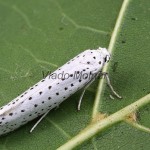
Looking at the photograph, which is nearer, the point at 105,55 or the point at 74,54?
the point at 105,55

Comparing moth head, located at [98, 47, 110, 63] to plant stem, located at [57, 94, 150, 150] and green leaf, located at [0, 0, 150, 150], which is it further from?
plant stem, located at [57, 94, 150, 150]

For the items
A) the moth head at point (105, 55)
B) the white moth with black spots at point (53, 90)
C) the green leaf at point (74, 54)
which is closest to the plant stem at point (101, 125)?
the green leaf at point (74, 54)

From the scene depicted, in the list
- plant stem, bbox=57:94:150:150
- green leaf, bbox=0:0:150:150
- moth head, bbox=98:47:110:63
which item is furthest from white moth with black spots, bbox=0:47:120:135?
plant stem, bbox=57:94:150:150

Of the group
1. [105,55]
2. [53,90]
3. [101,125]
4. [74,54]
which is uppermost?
[105,55]

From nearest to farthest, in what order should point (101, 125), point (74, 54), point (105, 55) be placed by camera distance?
point (101, 125) < point (105, 55) < point (74, 54)

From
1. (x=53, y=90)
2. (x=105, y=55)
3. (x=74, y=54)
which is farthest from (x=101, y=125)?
(x=74, y=54)

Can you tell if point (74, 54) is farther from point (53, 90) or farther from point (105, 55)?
point (53, 90)

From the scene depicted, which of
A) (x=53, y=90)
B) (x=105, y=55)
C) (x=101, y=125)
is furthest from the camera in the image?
(x=105, y=55)

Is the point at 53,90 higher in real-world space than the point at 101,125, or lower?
higher
